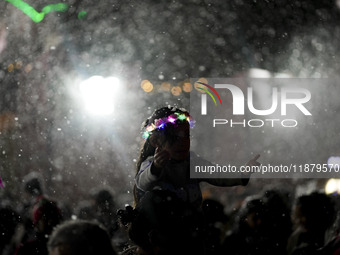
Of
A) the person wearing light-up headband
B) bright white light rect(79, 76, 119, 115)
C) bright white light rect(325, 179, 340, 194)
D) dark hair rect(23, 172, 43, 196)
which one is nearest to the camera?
the person wearing light-up headband

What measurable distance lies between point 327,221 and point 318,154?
2335mm

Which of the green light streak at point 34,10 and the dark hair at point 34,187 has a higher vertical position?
the green light streak at point 34,10

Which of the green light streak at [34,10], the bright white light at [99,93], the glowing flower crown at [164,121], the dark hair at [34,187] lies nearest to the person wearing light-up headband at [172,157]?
the glowing flower crown at [164,121]

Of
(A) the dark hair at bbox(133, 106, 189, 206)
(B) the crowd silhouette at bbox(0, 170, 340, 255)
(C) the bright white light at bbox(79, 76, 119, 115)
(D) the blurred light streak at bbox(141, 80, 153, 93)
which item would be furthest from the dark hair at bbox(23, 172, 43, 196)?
(D) the blurred light streak at bbox(141, 80, 153, 93)

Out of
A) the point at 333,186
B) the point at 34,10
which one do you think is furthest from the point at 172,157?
the point at 34,10

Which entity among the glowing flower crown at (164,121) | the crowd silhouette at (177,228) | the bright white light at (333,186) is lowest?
the crowd silhouette at (177,228)

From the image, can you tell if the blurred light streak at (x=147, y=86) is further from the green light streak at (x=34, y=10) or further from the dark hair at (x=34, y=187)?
the dark hair at (x=34, y=187)

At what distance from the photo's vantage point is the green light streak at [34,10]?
128 inches

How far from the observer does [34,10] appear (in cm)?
338

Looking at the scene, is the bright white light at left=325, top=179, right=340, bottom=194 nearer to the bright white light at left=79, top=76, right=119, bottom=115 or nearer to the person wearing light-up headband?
the person wearing light-up headband

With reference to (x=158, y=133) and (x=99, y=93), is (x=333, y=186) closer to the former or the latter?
(x=158, y=133)

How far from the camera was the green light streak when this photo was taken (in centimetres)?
326

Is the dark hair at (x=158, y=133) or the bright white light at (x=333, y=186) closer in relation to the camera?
the dark hair at (x=158, y=133)

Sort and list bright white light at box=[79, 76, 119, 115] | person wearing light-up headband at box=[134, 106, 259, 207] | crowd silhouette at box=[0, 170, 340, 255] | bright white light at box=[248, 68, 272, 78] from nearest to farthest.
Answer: crowd silhouette at box=[0, 170, 340, 255] → person wearing light-up headband at box=[134, 106, 259, 207] → bright white light at box=[79, 76, 119, 115] → bright white light at box=[248, 68, 272, 78]
